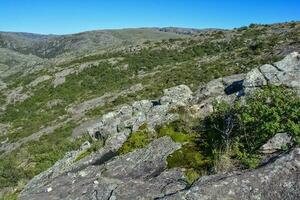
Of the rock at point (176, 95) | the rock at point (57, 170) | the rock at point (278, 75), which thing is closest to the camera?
the rock at point (57, 170)

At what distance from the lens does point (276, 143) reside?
10.7 metres

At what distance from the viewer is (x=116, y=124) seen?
19.1 meters

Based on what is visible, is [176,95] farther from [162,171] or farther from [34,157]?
[34,157]

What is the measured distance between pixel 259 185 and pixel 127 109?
44.2ft

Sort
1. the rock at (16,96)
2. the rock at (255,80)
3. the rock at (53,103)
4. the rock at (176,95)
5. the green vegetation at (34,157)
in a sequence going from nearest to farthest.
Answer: the rock at (255,80), the rock at (176,95), the green vegetation at (34,157), the rock at (53,103), the rock at (16,96)

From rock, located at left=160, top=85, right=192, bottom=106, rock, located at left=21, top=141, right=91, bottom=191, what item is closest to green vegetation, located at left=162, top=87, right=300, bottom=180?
rock, located at left=21, top=141, right=91, bottom=191

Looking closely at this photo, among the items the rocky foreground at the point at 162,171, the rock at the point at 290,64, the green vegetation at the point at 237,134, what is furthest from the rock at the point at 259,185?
the rock at the point at 290,64

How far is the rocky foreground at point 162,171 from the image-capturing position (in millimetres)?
8578

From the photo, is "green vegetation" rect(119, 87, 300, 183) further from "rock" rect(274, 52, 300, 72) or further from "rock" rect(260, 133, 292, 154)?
"rock" rect(274, 52, 300, 72)

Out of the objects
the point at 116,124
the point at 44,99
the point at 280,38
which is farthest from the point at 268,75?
the point at 44,99

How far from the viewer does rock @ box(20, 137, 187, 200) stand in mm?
10414

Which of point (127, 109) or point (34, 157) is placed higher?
point (127, 109)

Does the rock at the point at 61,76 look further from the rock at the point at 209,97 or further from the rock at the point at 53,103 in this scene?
the rock at the point at 209,97

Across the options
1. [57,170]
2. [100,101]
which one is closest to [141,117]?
[57,170]
